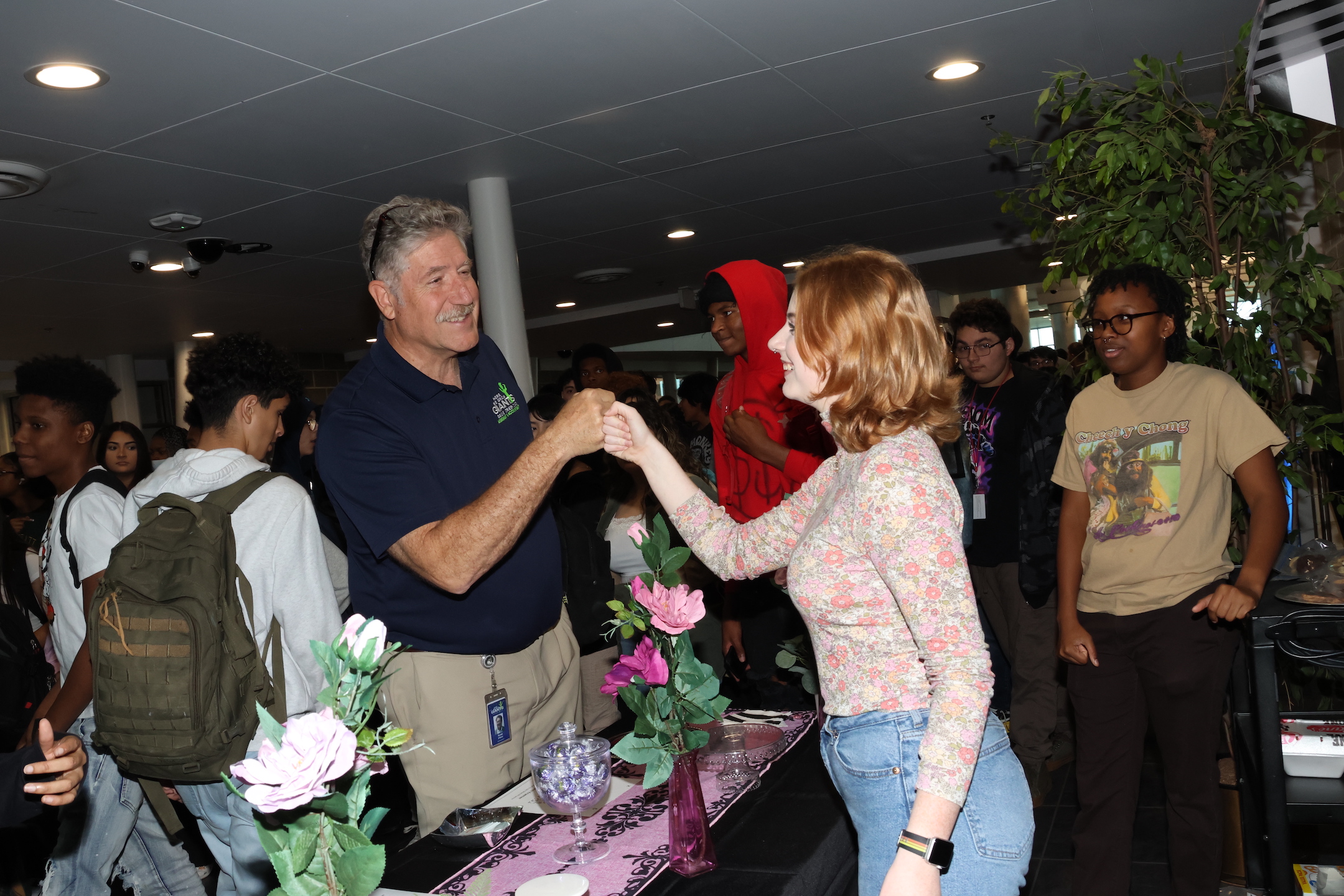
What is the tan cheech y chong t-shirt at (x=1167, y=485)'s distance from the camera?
7.87 ft

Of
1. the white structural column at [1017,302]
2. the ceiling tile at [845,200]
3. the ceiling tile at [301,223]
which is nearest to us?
the ceiling tile at [301,223]

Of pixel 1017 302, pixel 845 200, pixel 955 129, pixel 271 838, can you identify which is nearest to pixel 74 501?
pixel 271 838

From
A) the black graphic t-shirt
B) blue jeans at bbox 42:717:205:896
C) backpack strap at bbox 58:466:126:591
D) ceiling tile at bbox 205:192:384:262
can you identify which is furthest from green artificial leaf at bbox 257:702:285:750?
ceiling tile at bbox 205:192:384:262

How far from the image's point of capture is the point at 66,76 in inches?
128

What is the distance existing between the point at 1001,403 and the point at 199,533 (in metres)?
2.77

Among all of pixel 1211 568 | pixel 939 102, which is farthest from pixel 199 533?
pixel 939 102

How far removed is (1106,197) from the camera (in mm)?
3055

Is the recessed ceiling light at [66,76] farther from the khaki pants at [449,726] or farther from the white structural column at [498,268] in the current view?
the khaki pants at [449,726]

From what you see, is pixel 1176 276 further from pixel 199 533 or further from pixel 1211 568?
pixel 199 533

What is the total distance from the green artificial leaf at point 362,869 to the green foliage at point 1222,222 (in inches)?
108

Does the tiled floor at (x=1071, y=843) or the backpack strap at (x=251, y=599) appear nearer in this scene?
the backpack strap at (x=251, y=599)

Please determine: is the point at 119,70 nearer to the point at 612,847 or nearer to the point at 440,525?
the point at 440,525

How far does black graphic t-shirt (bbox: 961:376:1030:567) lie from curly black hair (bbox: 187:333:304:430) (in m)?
2.40

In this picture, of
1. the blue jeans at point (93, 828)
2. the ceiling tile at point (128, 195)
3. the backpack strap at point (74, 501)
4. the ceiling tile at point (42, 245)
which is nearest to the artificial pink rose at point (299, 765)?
the backpack strap at point (74, 501)
